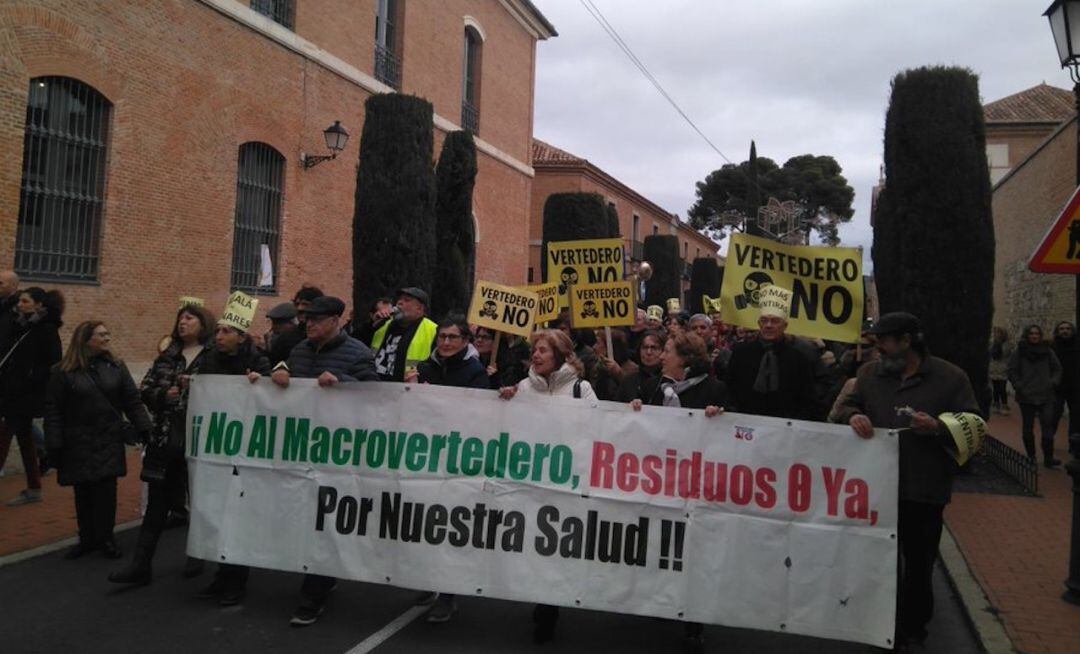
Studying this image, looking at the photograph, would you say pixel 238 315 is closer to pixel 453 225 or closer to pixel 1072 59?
pixel 1072 59

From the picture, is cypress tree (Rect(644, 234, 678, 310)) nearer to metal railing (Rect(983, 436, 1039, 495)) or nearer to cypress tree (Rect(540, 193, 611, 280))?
cypress tree (Rect(540, 193, 611, 280))

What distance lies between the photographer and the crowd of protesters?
4492mm

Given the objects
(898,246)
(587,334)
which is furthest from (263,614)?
(898,246)

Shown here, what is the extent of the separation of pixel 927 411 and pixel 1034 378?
725 cm

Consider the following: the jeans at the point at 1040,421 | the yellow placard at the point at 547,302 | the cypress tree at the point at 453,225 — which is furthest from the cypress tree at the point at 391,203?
the jeans at the point at 1040,421

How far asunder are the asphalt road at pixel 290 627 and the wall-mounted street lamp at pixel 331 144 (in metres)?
11.4

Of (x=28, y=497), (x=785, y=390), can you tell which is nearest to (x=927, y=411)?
(x=785, y=390)

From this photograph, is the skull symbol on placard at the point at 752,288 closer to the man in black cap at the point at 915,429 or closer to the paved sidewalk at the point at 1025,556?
the man in black cap at the point at 915,429

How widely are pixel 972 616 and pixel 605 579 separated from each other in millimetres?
2516

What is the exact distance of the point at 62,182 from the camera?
10930mm

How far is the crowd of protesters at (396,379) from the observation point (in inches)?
177

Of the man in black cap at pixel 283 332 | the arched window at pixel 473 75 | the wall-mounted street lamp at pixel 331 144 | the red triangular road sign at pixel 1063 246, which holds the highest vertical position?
the arched window at pixel 473 75

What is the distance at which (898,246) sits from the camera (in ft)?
36.6

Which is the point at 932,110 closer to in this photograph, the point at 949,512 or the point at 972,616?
the point at 949,512
